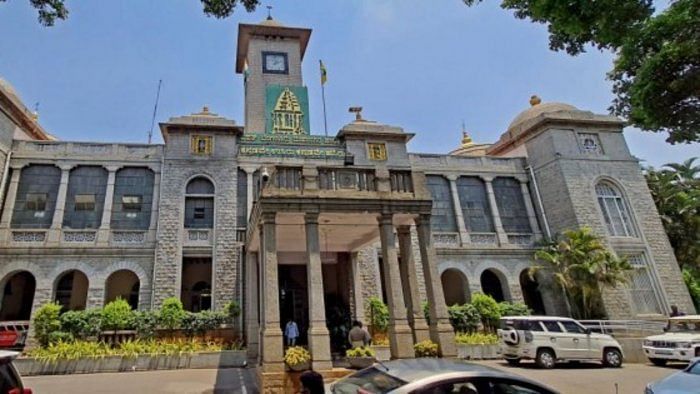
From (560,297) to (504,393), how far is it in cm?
1828

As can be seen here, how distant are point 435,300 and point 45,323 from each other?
1343 centimetres

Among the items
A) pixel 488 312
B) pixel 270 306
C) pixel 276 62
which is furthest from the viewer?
pixel 276 62

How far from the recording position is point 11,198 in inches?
656

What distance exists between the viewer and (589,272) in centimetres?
1745

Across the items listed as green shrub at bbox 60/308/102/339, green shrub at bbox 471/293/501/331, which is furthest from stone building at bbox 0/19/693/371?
green shrub at bbox 471/293/501/331

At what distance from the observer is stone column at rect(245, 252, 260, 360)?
14.4 m

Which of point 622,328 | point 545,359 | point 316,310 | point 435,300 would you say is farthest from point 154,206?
point 622,328

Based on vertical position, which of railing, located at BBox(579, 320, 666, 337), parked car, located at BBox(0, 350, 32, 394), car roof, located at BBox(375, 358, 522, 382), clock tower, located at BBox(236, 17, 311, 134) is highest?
clock tower, located at BBox(236, 17, 311, 134)

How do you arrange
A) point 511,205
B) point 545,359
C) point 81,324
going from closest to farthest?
1. point 545,359
2. point 81,324
3. point 511,205

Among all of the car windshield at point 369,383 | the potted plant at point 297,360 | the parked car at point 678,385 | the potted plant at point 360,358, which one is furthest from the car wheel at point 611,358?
the car windshield at point 369,383

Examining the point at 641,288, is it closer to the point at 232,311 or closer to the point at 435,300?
the point at 435,300

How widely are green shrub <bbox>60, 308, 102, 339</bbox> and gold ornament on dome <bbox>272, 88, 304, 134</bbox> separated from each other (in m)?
12.3

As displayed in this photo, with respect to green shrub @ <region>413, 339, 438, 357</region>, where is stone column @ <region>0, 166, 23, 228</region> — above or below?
above

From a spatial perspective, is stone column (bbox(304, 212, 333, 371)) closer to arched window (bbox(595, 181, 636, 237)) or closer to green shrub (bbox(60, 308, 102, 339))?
green shrub (bbox(60, 308, 102, 339))
